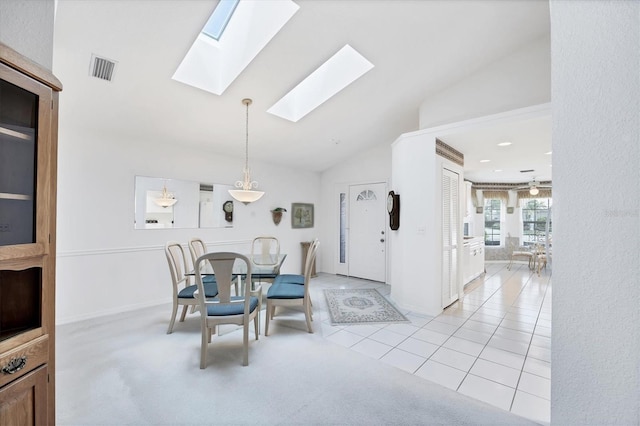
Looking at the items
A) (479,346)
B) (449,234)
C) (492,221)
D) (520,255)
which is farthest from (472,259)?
(492,221)

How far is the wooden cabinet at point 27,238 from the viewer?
3.43ft

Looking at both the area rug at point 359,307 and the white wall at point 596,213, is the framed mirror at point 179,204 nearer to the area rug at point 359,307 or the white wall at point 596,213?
the area rug at point 359,307

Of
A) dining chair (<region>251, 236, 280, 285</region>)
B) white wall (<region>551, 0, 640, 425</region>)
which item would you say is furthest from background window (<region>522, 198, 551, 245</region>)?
white wall (<region>551, 0, 640, 425</region>)

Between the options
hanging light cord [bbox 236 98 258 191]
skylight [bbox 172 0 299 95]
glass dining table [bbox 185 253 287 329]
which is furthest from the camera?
hanging light cord [bbox 236 98 258 191]

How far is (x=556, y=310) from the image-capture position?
0.82m

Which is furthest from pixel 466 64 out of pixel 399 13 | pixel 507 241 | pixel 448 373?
pixel 507 241

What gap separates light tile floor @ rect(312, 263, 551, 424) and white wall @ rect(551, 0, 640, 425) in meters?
1.54

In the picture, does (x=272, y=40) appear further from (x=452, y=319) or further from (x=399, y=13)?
(x=452, y=319)

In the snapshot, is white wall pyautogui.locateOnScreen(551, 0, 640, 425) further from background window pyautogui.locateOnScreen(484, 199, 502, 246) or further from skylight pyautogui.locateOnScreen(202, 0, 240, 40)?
background window pyautogui.locateOnScreen(484, 199, 502, 246)

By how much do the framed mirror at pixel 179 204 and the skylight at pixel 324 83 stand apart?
5.82ft

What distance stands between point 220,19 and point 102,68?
1210 millimetres

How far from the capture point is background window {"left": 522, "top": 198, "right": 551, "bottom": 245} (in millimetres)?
8266

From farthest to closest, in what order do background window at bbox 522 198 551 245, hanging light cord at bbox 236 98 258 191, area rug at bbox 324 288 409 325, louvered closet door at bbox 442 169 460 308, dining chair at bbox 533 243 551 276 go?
background window at bbox 522 198 551 245 → dining chair at bbox 533 243 551 276 → louvered closet door at bbox 442 169 460 308 → area rug at bbox 324 288 409 325 → hanging light cord at bbox 236 98 258 191

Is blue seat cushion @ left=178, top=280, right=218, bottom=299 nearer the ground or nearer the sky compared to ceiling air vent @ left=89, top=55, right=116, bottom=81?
nearer the ground
